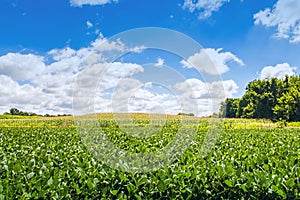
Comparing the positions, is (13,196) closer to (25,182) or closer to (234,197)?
(25,182)

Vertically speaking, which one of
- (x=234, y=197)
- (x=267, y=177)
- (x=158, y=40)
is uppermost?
(x=158, y=40)

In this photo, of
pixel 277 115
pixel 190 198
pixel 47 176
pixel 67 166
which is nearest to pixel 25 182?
pixel 47 176

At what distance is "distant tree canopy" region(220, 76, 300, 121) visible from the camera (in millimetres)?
43844

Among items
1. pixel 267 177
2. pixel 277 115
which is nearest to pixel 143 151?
pixel 267 177

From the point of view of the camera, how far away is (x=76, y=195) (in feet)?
16.4

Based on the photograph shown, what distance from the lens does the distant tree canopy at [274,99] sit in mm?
43844

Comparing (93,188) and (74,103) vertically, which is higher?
(74,103)

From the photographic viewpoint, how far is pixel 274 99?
49.2m

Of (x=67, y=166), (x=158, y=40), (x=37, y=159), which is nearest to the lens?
(x=67, y=166)

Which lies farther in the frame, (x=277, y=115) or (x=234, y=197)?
(x=277, y=115)

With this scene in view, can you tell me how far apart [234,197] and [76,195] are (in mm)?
2428

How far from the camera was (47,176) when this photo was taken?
516 cm

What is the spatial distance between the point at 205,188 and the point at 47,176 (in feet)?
8.00

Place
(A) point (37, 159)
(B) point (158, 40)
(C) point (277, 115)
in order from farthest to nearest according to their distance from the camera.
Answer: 1. (C) point (277, 115)
2. (B) point (158, 40)
3. (A) point (37, 159)
